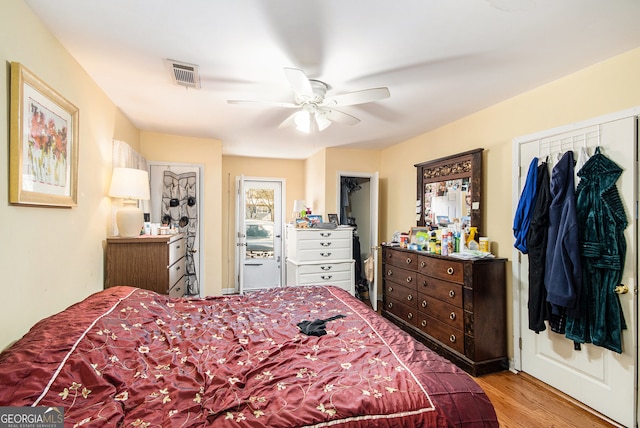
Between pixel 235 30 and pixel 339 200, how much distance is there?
3.06 m

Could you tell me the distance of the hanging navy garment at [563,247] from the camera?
2012 millimetres

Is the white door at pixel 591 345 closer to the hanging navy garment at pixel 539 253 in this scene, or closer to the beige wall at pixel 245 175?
the hanging navy garment at pixel 539 253

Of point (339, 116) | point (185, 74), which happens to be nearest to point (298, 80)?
point (339, 116)

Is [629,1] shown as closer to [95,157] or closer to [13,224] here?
[13,224]

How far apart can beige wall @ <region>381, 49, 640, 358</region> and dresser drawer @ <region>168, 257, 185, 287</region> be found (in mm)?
2932

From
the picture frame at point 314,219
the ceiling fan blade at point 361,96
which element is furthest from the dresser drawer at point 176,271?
the ceiling fan blade at point 361,96

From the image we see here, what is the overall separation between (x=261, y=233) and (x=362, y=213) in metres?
1.86

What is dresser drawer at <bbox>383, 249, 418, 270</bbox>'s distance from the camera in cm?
318

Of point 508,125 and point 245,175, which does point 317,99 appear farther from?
point 245,175

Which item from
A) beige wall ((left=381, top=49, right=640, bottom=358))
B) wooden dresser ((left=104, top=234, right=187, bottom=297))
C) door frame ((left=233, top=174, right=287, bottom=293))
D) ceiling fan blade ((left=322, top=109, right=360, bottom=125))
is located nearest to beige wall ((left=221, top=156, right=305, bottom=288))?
door frame ((left=233, top=174, right=287, bottom=293))

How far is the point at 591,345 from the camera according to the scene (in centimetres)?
206

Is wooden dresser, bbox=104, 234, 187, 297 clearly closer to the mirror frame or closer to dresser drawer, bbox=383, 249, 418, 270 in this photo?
dresser drawer, bbox=383, 249, 418, 270

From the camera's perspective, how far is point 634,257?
1.86 metres

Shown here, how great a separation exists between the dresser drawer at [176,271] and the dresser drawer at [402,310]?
2.49 metres
